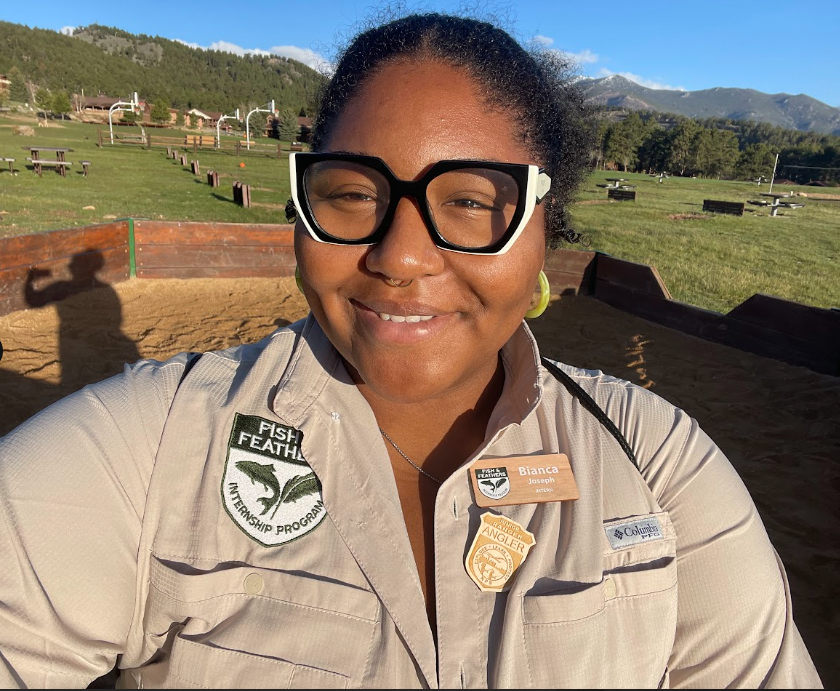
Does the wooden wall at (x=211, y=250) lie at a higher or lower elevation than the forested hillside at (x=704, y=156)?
lower

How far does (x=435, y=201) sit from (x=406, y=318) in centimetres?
26

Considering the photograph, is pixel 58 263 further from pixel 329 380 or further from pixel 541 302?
pixel 541 302

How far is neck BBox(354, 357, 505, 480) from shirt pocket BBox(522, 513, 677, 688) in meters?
0.48

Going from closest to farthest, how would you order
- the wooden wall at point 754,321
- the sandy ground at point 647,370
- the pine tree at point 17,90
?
the sandy ground at point 647,370 < the wooden wall at point 754,321 < the pine tree at point 17,90

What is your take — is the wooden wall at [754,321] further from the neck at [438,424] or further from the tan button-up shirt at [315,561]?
the neck at [438,424]

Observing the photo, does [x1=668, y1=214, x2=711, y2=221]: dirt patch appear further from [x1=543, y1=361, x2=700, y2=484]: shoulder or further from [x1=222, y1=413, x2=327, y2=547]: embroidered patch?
[x1=222, y1=413, x2=327, y2=547]: embroidered patch

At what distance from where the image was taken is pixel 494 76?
138 cm

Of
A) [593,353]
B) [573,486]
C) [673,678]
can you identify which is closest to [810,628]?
[673,678]

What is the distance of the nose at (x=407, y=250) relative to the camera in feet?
4.09

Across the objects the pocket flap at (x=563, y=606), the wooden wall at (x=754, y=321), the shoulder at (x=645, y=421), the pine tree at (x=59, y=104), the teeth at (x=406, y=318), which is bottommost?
the wooden wall at (x=754, y=321)

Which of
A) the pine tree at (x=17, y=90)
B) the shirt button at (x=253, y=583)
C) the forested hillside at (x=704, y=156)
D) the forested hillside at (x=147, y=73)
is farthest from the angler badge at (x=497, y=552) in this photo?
the pine tree at (x=17, y=90)

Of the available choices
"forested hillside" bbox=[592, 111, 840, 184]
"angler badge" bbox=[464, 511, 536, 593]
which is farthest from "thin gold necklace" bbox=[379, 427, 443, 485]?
"forested hillside" bbox=[592, 111, 840, 184]

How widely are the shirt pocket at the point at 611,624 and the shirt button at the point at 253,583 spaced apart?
560 mm

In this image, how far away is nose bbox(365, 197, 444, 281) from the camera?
49.0 inches
